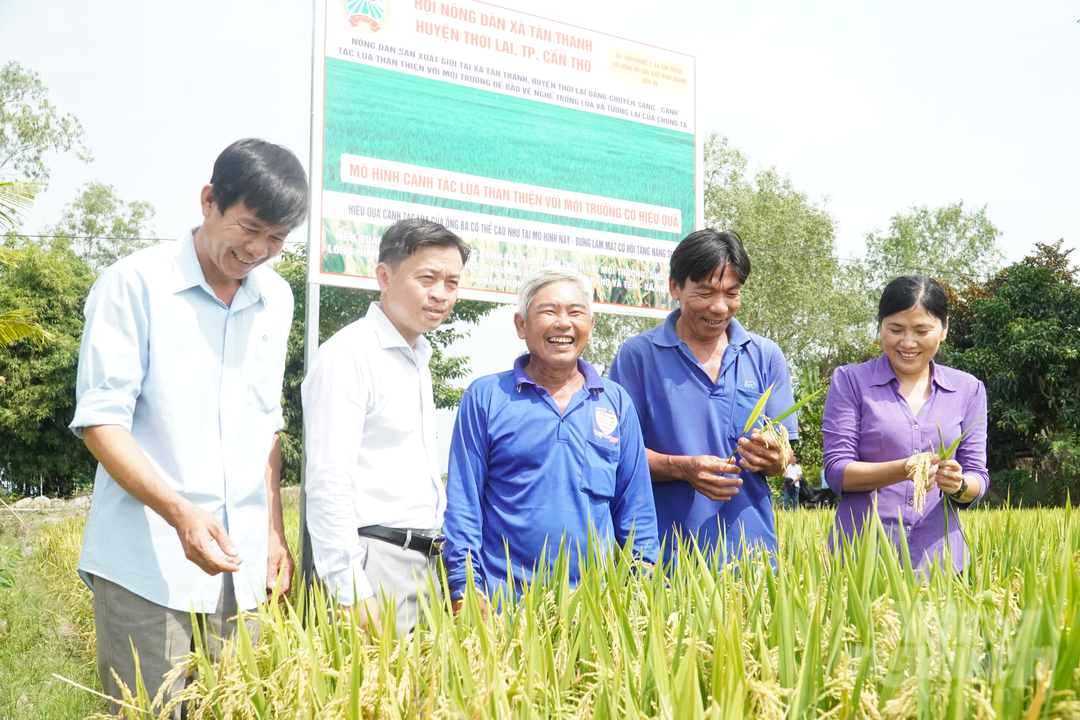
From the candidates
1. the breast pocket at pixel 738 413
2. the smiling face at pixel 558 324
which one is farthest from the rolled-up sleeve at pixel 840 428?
the smiling face at pixel 558 324

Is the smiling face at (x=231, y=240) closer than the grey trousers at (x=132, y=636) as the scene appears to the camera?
No

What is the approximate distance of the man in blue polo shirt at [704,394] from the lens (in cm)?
292

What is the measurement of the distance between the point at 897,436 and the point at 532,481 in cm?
138

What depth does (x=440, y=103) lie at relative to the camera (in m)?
4.95

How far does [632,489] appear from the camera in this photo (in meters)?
2.66

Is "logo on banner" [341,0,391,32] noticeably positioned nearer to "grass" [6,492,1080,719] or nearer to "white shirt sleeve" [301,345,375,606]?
"white shirt sleeve" [301,345,375,606]

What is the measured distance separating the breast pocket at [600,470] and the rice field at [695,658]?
A: 41cm

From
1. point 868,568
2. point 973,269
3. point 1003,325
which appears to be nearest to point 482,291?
point 868,568

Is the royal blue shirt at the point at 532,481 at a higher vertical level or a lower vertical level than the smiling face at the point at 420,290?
lower

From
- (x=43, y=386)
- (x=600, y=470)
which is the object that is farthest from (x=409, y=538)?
(x=43, y=386)

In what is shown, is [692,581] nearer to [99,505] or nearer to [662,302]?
[99,505]

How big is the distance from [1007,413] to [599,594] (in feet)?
55.6

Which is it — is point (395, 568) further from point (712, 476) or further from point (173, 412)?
point (712, 476)

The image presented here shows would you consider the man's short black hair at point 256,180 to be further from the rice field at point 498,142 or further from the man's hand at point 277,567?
the rice field at point 498,142
